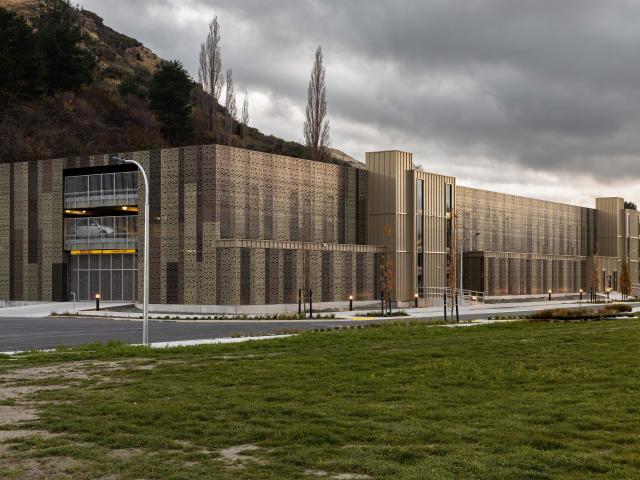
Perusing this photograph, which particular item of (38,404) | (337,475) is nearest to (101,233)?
(38,404)

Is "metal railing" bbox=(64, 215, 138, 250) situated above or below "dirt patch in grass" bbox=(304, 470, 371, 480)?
above

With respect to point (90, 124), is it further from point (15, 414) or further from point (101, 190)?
point (15, 414)

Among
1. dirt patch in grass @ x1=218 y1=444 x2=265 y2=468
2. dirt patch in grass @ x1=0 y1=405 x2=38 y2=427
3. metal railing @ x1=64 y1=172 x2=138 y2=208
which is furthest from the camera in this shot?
metal railing @ x1=64 y1=172 x2=138 y2=208

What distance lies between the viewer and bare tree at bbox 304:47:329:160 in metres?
84.3

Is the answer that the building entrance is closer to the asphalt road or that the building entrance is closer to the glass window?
the asphalt road

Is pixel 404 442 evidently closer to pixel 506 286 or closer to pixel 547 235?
pixel 506 286

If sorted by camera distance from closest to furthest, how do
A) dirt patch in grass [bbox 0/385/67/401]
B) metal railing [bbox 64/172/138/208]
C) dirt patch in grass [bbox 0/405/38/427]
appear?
dirt patch in grass [bbox 0/405/38/427], dirt patch in grass [bbox 0/385/67/401], metal railing [bbox 64/172/138/208]

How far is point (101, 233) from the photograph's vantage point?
6034 centimetres

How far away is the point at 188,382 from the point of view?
1630 cm

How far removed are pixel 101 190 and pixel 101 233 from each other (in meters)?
3.32

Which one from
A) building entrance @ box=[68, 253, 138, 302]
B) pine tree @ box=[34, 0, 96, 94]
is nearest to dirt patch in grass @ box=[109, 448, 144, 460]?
building entrance @ box=[68, 253, 138, 302]

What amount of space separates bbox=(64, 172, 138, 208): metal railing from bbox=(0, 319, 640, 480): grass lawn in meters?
38.1

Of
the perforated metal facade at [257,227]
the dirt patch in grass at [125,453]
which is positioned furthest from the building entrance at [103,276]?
the dirt patch in grass at [125,453]

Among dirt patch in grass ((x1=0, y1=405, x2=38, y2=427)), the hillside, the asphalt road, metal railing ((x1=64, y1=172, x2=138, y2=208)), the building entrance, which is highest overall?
the hillside
